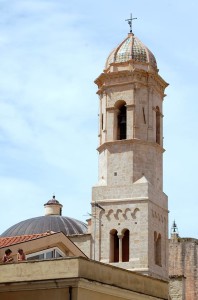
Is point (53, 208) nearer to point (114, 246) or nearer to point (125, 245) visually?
point (114, 246)

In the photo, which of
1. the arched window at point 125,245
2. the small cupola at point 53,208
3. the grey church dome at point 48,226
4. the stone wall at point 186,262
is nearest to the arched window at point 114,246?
the arched window at point 125,245

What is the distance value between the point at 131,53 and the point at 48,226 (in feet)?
33.6

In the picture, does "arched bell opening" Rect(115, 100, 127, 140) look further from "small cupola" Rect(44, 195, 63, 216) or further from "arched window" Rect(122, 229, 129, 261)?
"small cupola" Rect(44, 195, 63, 216)

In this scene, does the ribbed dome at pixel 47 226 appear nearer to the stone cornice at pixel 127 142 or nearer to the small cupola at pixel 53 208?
the small cupola at pixel 53 208

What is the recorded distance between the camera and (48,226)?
4381 centimetres

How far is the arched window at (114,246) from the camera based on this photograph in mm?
38709

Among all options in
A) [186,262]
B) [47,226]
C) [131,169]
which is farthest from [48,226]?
[186,262]

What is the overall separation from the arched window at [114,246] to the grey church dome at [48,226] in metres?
4.55

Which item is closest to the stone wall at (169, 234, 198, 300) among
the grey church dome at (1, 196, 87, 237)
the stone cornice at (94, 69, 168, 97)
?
the grey church dome at (1, 196, 87, 237)

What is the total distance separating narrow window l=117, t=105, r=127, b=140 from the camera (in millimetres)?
40281

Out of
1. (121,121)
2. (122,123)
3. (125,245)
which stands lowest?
(125,245)

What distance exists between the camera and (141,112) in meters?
40.1

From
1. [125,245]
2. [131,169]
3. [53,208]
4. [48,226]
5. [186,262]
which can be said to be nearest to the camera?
[125,245]

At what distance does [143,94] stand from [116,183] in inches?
183
